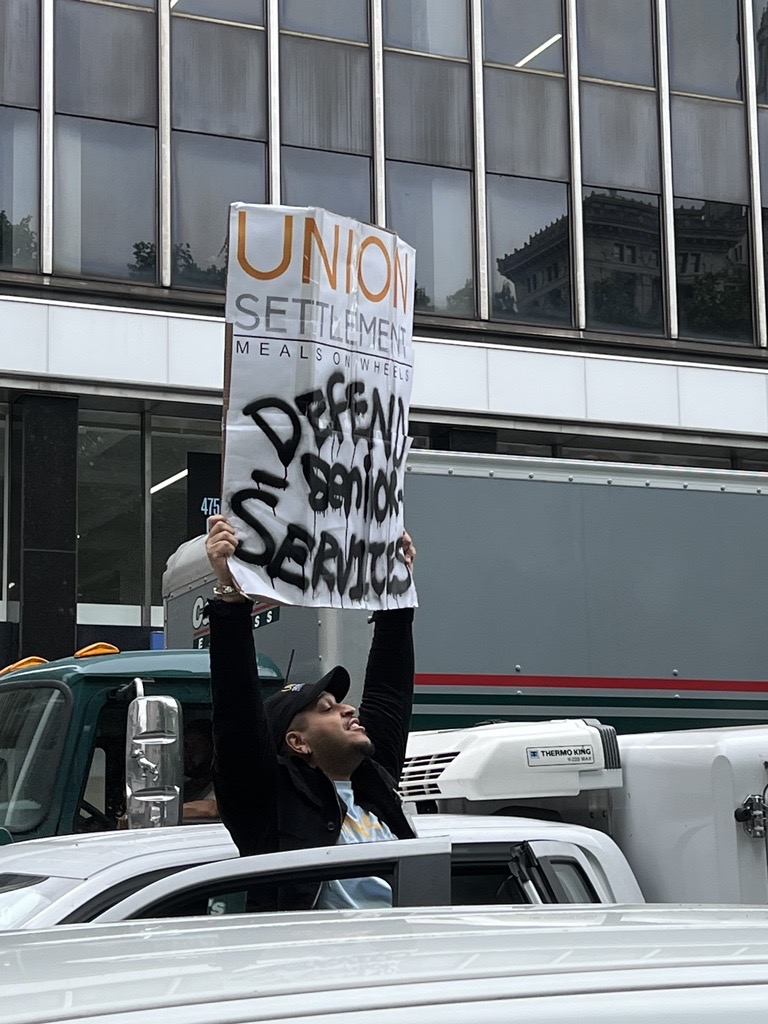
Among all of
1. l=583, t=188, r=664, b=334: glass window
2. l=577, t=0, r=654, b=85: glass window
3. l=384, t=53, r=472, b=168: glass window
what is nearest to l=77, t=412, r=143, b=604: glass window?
l=384, t=53, r=472, b=168: glass window

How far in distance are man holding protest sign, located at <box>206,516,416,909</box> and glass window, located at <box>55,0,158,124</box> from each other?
1616 centimetres

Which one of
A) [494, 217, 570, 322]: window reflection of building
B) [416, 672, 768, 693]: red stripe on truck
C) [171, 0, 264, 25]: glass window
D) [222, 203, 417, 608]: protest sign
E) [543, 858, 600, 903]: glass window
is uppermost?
[171, 0, 264, 25]: glass window

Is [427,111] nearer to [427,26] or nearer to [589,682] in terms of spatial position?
[427,26]

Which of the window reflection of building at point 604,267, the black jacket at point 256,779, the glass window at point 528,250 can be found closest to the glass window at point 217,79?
the glass window at point 528,250

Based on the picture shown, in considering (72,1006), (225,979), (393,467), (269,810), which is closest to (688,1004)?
(225,979)

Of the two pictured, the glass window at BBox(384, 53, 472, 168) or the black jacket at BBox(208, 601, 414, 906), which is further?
the glass window at BBox(384, 53, 472, 168)

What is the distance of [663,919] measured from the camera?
223 centimetres

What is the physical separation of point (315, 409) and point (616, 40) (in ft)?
62.9

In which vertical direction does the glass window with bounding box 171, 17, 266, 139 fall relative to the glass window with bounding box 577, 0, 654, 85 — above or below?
below

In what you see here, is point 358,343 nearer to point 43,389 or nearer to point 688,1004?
point 688,1004

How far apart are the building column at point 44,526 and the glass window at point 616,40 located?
29.0 ft

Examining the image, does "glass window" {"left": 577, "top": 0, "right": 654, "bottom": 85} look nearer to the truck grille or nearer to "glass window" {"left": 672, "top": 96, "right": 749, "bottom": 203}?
"glass window" {"left": 672, "top": 96, "right": 749, "bottom": 203}

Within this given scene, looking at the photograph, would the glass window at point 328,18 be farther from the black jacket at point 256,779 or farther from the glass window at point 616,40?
the black jacket at point 256,779

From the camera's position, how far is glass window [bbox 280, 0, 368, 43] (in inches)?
811
